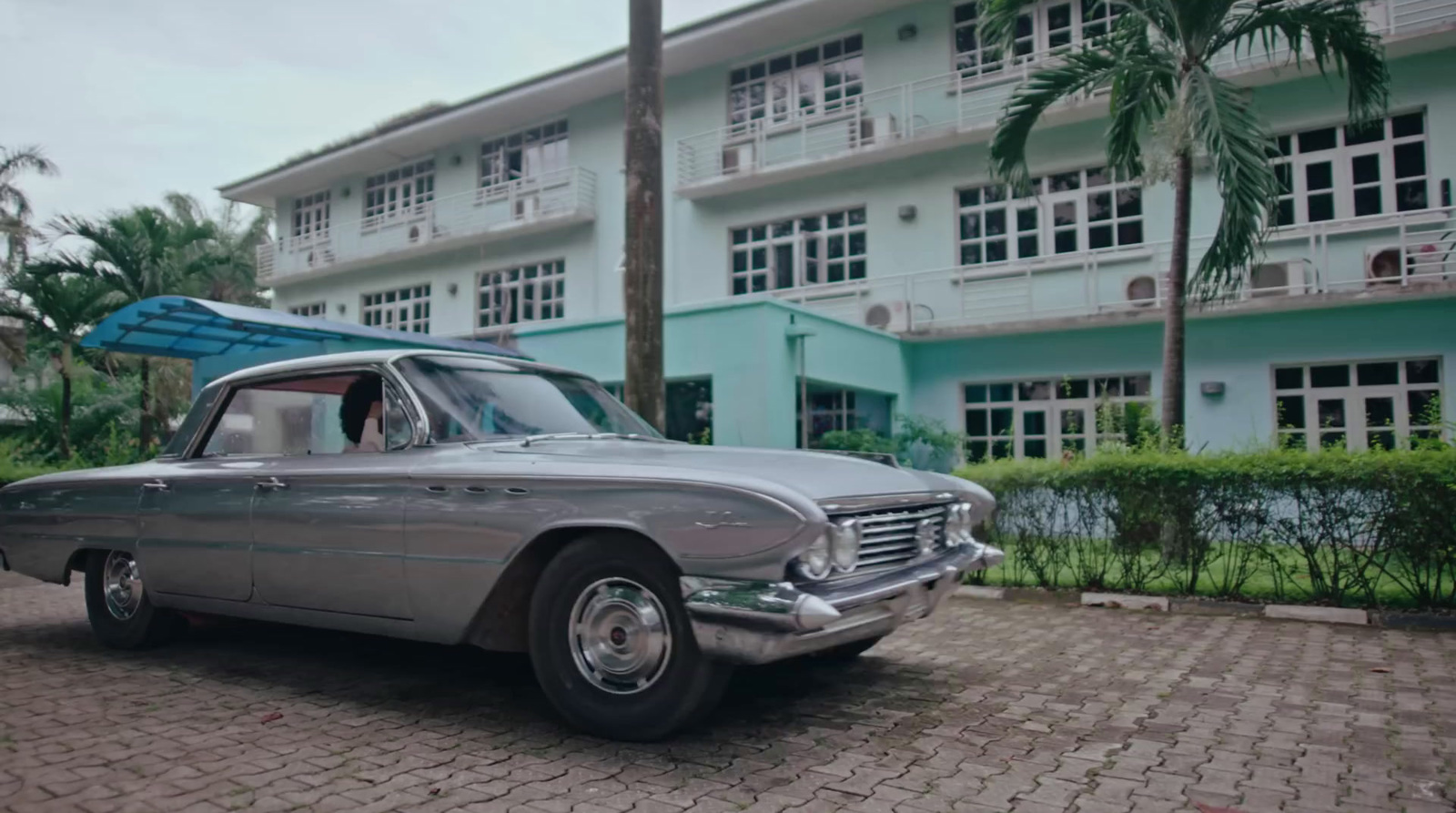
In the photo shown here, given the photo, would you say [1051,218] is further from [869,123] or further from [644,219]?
[644,219]

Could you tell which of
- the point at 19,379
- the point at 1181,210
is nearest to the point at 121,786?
the point at 1181,210

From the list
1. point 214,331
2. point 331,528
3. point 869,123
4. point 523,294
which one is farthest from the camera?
point 523,294

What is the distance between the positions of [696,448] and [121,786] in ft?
8.25

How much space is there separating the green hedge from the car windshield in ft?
13.6

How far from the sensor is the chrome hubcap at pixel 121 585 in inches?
212

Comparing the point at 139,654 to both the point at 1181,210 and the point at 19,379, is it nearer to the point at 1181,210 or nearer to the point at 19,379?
the point at 1181,210

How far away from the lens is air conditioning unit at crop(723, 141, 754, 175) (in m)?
18.2

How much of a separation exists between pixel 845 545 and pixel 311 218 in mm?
A: 28332

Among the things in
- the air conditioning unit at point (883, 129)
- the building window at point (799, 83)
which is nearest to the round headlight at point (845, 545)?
the air conditioning unit at point (883, 129)

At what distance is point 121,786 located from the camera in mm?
3191

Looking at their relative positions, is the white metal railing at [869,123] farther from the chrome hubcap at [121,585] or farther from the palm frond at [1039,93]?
the chrome hubcap at [121,585]

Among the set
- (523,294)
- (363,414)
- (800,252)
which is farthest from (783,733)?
(523,294)

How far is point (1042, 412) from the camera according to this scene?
15.5m

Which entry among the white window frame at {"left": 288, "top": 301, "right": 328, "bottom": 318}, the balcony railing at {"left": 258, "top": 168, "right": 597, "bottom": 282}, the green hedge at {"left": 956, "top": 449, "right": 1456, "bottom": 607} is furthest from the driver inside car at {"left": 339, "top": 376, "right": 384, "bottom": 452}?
the white window frame at {"left": 288, "top": 301, "right": 328, "bottom": 318}
